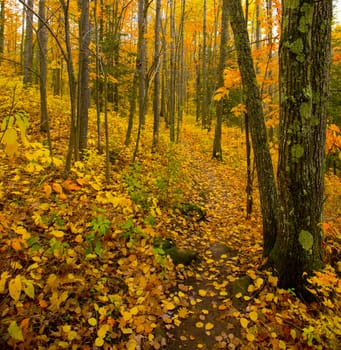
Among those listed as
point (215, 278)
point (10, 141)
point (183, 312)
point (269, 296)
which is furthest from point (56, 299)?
point (269, 296)

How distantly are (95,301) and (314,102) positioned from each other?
337 centimetres

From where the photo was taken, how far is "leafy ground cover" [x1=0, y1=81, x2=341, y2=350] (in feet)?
8.55

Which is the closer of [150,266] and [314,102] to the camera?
[314,102]

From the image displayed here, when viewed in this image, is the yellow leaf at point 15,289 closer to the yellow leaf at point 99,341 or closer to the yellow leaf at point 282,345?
the yellow leaf at point 99,341

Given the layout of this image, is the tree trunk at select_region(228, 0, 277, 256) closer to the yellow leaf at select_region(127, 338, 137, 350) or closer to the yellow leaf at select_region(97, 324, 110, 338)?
the yellow leaf at select_region(127, 338, 137, 350)

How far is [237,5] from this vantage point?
4.15 metres

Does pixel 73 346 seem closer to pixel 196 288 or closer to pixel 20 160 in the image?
pixel 196 288

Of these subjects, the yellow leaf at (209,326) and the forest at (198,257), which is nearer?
the forest at (198,257)

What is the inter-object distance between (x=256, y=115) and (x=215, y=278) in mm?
2628

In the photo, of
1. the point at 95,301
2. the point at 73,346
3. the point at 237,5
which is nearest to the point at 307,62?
the point at 237,5

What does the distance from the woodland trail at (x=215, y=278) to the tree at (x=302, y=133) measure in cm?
86

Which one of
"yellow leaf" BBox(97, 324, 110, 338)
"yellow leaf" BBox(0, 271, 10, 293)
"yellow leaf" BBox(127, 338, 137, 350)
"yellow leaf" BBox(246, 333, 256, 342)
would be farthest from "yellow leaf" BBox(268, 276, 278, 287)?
"yellow leaf" BBox(0, 271, 10, 293)

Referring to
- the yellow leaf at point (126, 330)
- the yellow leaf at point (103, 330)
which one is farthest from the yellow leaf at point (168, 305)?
the yellow leaf at point (103, 330)

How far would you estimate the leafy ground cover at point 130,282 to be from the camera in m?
2.61
